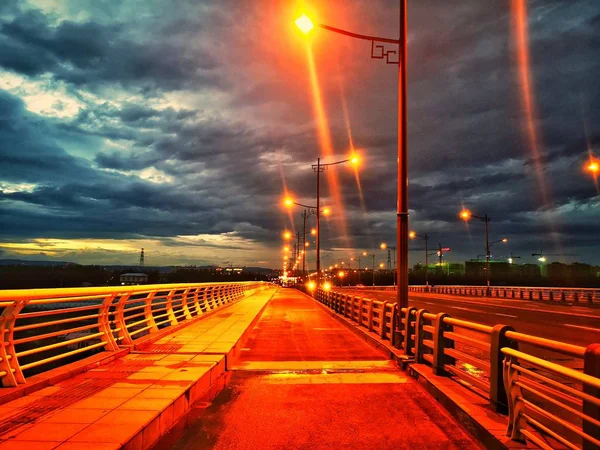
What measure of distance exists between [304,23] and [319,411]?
8689 millimetres

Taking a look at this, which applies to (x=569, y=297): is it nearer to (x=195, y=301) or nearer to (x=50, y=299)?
(x=195, y=301)

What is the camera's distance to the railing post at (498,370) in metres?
6.08

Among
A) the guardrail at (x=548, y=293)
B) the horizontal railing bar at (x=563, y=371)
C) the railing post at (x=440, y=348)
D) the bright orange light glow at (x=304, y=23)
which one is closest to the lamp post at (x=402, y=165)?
the bright orange light glow at (x=304, y=23)

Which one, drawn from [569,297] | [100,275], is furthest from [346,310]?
[100,275]

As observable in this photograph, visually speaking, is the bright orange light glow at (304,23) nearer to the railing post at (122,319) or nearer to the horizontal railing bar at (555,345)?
the railing post at (122,319)

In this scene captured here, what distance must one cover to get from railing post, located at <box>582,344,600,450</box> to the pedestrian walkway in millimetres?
4036

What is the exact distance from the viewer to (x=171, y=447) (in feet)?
17.9

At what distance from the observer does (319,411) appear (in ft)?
22.9

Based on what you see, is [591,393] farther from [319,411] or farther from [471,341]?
[319,411]

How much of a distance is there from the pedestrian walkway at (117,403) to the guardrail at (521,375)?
3.79 meters

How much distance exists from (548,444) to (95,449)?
4.13 meters

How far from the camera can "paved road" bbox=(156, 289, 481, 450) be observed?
5.68 m

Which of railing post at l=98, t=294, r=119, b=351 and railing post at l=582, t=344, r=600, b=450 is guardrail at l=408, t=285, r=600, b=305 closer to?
railing post at l=98, t=294, r=119, b=351

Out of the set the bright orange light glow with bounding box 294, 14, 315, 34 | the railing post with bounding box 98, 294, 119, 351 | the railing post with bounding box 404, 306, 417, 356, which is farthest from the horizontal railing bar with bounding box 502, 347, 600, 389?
the bright orange light glow with bounding box 294, 14, 315, 34
